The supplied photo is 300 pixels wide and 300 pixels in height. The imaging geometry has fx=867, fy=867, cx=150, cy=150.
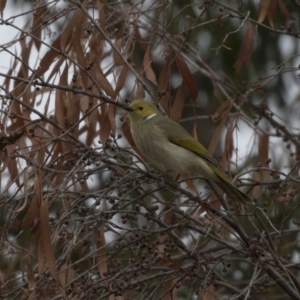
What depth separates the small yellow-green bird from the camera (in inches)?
190

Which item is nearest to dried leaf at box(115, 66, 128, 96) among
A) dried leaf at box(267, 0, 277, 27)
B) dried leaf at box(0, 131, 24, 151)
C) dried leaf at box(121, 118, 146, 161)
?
dried leaf at box(121, 118, 146, 161)

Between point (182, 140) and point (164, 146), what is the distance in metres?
0.13

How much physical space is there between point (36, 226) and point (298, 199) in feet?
11.5

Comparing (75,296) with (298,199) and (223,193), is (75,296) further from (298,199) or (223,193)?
(298,199)

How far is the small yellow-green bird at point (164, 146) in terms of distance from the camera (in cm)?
483

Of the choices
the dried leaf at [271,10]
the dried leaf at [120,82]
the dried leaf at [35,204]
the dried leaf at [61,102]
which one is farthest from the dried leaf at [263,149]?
the dried leaf at [35,204]

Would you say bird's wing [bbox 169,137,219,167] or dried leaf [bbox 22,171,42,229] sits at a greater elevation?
bird's wing [bbox 169,137,219,167]

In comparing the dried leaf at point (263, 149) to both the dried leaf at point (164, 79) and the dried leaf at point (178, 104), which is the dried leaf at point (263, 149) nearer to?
the dried leaf at point (178, 104)

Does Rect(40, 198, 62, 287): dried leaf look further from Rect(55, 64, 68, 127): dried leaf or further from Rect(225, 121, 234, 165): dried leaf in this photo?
Rect(225, 121, 234, 165): dried leaf

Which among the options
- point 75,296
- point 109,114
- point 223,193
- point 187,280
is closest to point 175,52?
point 109,114

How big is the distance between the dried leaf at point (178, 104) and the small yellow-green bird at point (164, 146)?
0.14 metres

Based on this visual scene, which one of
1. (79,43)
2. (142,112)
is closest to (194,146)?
(142,112)

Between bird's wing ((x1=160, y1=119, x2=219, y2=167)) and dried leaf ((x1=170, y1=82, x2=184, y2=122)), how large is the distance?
0.38ft

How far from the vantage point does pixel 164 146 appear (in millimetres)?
4953
